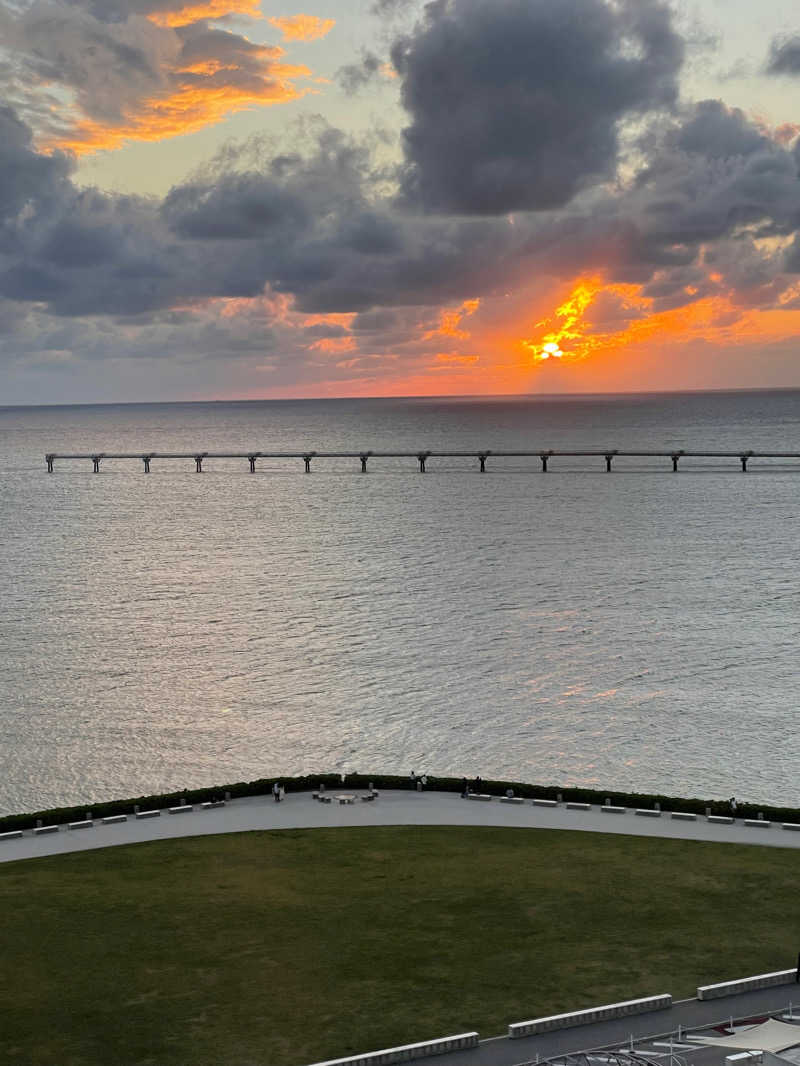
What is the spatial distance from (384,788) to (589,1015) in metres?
23.0

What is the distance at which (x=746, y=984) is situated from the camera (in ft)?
110

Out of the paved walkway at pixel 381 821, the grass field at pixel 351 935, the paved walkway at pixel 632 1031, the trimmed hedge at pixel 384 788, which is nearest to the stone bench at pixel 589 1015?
the paved walkway at pixel 632 1031

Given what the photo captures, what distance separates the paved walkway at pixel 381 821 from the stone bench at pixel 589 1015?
15.7 meters

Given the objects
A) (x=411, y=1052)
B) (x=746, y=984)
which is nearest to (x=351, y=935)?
(x=411, y=1052)

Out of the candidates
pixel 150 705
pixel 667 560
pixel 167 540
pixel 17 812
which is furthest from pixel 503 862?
pixel 167 540

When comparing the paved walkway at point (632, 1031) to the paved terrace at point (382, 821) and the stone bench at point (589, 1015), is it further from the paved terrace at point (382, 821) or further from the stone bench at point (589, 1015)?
the paved terrace at point (382, 821)

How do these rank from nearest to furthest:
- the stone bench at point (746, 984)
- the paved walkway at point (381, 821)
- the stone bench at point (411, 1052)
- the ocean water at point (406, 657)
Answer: the stone bench at point (411, 1052)
the stone bench at point (746, 984)
the paved walkway at point (381, 821)
the ocean water at point (406, 657)

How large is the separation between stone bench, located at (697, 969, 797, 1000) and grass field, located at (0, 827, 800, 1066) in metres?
1.07

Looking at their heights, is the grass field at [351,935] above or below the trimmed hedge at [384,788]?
below

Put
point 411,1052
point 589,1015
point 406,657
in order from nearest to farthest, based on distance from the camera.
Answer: point 411,1052
point 589,1015
point 406,657

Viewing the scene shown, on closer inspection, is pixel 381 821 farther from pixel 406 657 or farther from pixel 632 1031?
pixel 406 657

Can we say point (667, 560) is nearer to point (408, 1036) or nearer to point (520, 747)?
point (520, 747)

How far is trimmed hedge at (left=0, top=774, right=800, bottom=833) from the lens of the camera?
4966 cm

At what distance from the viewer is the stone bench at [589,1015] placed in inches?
1232
